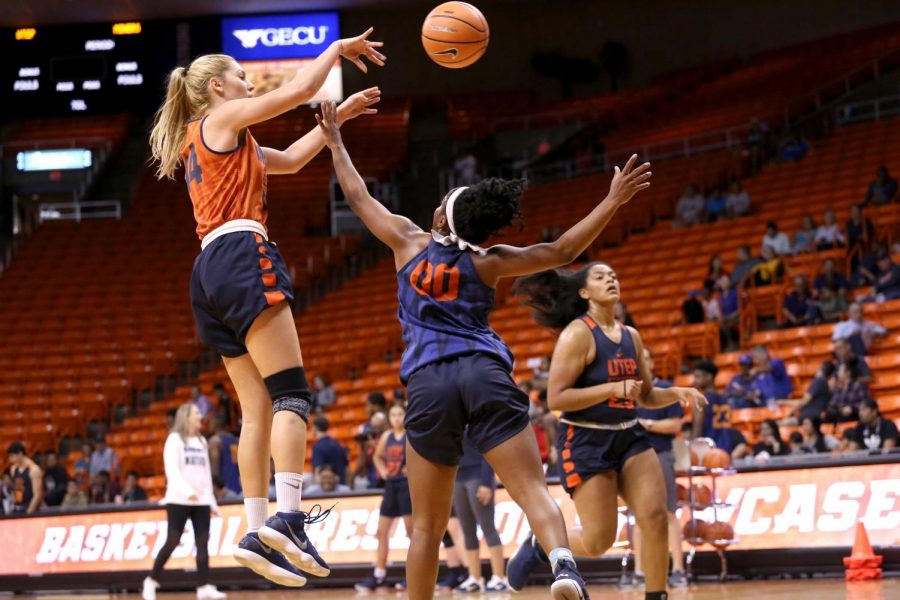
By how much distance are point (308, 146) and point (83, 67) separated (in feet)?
73.2

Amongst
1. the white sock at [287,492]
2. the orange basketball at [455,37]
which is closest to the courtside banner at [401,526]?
the orange basketball at [455,37]

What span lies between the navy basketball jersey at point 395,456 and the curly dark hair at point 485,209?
6.32m

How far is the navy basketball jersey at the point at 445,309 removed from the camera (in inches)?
210

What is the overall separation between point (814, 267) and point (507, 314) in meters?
5.05

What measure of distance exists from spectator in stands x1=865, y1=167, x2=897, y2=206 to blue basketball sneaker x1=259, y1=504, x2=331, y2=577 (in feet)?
44.6

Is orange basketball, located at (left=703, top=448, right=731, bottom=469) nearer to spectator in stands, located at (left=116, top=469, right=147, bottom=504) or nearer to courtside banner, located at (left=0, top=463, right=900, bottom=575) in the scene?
courtside banner, located at (left=0, top=463, right=900, bottom=575)

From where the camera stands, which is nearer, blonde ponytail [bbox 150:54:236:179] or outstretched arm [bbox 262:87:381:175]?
blonde ponytail [bbox 150:54:236:179]

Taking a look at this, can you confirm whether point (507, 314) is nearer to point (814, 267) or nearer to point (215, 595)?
point (814, 267)

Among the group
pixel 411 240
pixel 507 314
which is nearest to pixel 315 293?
pixel 507 314

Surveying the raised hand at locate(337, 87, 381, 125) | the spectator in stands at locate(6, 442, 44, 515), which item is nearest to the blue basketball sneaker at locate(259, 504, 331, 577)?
the raised hand at locate(337, 87, 381, 125)

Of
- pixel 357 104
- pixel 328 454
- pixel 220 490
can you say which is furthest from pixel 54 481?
pixel 357 104

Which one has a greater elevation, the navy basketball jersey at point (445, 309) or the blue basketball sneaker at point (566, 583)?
the navy basketball jersey at point (445, 309)

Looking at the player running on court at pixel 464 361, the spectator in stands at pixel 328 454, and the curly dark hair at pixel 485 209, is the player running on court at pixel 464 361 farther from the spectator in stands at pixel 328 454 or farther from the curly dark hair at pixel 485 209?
the spectator in stands at pixel 328 454

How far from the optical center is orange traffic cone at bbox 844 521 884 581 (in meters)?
9.65
